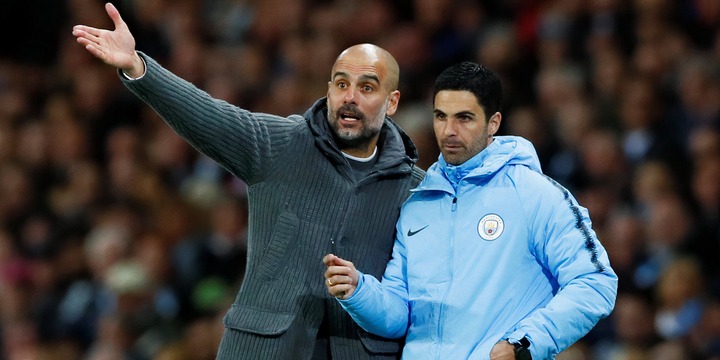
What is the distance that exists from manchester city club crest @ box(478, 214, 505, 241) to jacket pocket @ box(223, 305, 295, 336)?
79cm

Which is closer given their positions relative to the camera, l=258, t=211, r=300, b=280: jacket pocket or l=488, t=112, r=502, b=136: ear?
l=488, t=112, r=502, b=136: ear

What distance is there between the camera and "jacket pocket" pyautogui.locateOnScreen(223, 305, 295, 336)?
4926 millimetres

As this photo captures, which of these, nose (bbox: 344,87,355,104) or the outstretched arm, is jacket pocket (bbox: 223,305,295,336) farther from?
the outstretched arm

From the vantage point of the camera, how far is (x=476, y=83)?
476 centimetres

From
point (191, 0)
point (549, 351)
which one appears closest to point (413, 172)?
point (549, 351)

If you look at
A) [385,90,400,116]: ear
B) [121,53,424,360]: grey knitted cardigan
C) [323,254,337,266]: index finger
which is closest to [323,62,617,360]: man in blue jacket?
[323,254,337,266]: index finger

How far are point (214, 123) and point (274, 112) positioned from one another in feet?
17.1

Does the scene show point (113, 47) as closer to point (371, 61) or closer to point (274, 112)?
point (371, 61)

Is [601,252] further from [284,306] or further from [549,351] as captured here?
[284,306]

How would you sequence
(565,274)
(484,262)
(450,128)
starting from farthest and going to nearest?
(450,128) < (484,262) < (565,274)

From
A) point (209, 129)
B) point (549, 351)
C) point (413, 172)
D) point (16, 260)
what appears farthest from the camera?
point (16, 260)

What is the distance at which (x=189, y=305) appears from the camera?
9.23 meters

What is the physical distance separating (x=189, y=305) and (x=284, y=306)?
14.4 feet

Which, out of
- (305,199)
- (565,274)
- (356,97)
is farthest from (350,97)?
(565,274)
